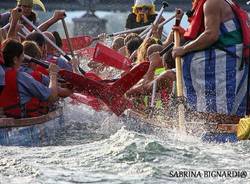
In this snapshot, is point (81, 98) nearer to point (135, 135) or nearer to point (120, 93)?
point (120, 93)

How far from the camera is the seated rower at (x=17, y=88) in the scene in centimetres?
736

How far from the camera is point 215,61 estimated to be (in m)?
Result: 7.21

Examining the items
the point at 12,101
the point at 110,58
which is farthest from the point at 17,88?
the point at 110,58

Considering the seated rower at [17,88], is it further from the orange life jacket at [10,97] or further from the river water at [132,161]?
the river water at [132,161]

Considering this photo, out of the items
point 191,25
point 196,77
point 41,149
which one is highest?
point 191,25

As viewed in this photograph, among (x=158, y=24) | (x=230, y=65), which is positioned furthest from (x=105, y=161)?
(x=158, y=24)

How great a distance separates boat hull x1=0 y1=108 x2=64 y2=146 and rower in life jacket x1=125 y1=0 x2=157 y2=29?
5.01m

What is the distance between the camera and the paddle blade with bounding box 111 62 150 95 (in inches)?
322

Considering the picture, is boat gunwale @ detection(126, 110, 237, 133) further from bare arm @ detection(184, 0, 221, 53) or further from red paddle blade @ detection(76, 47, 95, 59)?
red paddle blade @ detection(76, 47, 95, 59)

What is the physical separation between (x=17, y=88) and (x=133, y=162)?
1872 millimetres

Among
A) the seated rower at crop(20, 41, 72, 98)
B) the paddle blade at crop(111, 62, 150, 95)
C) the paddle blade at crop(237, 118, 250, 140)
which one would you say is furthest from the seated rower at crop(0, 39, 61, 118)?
the paddle blade at crop(237, 118, 250, 140)

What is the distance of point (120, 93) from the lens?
8.43m

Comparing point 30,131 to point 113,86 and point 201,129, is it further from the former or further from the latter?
point 201,129

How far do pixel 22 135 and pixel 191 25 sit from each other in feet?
5.88
